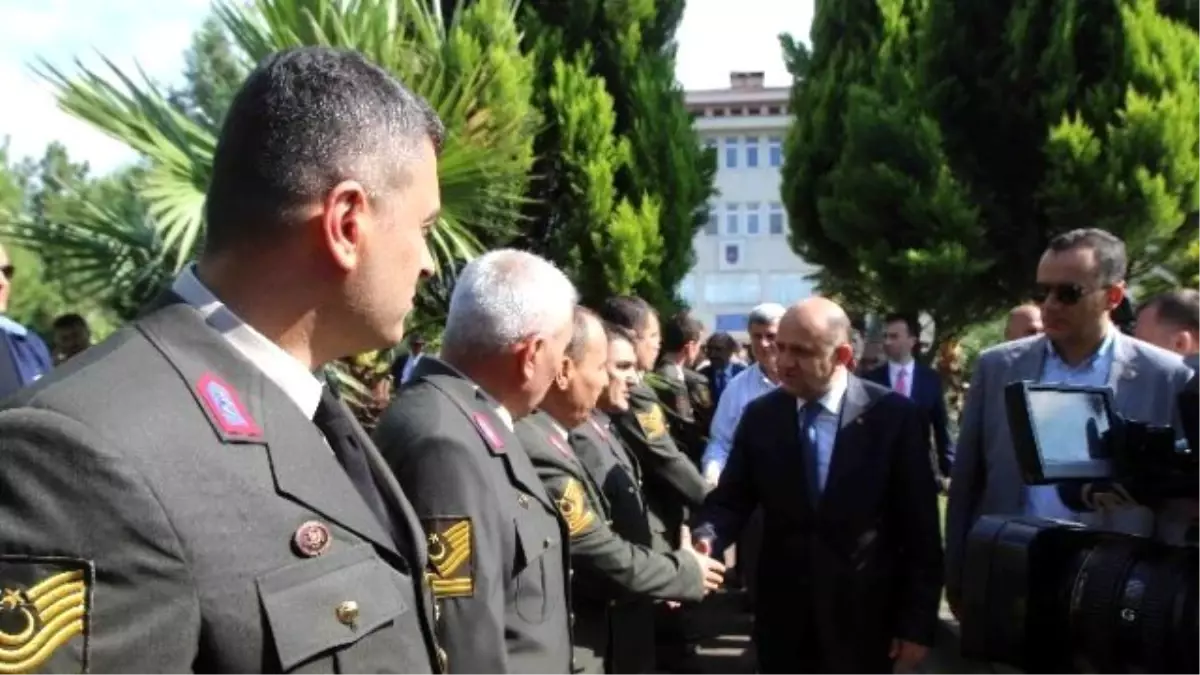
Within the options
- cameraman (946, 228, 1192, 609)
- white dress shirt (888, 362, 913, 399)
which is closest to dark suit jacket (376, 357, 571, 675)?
cameraman (946, 228, 1192, 609)

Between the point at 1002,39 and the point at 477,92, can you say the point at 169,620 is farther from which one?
the point at 1002,39

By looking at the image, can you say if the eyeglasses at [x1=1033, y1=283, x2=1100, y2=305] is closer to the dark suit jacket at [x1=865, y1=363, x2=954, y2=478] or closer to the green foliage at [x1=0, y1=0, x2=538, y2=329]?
the green foliage at [x1=0, y1=0, x2=538, y2=329]

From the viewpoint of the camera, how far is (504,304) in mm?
2529

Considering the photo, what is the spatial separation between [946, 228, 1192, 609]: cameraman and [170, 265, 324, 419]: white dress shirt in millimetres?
2506

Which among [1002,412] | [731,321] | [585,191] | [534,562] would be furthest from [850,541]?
[731,321]

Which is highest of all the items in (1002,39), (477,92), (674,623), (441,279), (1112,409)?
(1002,39)

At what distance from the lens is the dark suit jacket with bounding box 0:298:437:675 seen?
3.44 ft

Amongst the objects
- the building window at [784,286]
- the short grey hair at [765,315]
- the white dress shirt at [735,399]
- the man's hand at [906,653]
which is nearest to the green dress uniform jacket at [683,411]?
the white dress shirt at [735,399]

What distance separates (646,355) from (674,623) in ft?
4.76

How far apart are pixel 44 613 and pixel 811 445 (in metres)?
2.99

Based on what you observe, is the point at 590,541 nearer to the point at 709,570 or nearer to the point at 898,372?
the point at 709,570

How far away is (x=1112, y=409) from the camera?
245 cm

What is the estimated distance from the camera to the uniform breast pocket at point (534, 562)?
2330 mm

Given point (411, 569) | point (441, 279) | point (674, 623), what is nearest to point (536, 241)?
point (441, 279)
